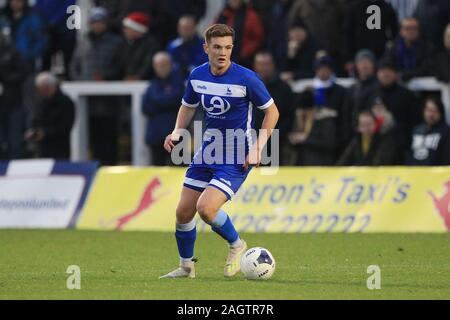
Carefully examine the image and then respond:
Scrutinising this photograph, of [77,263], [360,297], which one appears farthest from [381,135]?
[360,297]

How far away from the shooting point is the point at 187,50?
1992 centimetres

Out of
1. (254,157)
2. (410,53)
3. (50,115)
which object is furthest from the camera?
(50,115)

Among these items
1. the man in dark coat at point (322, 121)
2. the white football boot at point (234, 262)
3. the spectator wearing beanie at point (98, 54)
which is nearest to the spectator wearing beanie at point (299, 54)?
the man in dark coat at point (322, 121)

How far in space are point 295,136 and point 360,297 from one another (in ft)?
28.8

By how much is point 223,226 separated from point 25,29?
10.4 m

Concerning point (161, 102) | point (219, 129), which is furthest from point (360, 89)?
point (219, 129)

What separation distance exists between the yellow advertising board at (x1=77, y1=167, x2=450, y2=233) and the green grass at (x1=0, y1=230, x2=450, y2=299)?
46 cm

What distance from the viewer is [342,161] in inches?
726

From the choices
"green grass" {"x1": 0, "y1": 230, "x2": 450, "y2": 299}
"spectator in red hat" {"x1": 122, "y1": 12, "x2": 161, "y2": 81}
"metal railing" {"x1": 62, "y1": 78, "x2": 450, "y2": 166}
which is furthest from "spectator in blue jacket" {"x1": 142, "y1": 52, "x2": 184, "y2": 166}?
"green grass" {"x1": 0, "y1": 230, "x2": 450, "y2": 299}

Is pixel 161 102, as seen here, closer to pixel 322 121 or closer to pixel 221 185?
pixel 322 121

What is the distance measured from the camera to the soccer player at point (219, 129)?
1156cm

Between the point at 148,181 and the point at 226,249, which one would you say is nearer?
the point at 226,249

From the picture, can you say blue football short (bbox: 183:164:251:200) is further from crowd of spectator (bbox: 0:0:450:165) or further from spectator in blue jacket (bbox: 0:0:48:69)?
spectator in blue jacket (bbox: 0:0:48:69)
